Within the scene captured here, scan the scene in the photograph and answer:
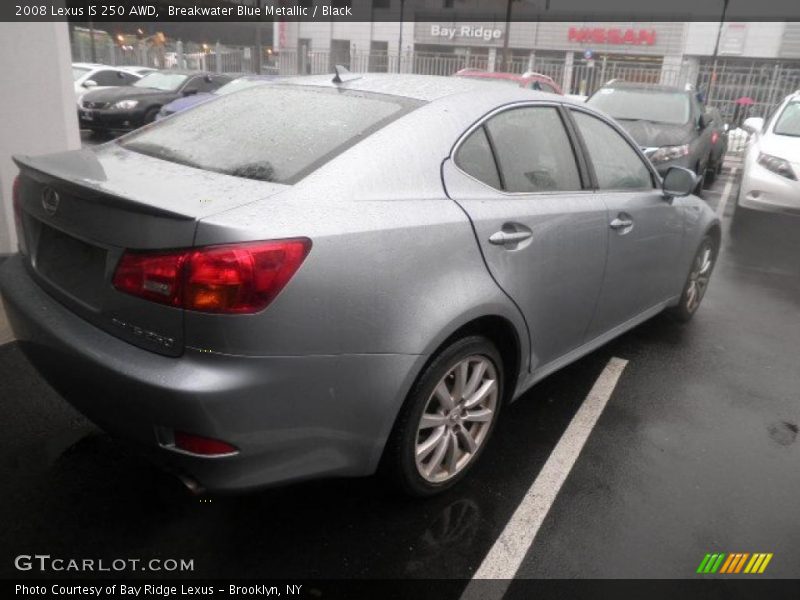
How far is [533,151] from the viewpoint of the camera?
282cm

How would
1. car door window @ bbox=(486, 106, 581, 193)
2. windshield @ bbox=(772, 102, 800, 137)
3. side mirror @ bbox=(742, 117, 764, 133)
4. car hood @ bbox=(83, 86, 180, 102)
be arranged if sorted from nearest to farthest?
car door window @ bbox=(486, 106, 581, 193), windshield @ bbox=(772, 102, 800, 137), side mirror @ bbox=(742, 117, 764, 133), car hood @ bbox=(83, 86, 180, 102)

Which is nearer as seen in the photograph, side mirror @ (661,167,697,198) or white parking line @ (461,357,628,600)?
white parking line @ (461,357,628,600)

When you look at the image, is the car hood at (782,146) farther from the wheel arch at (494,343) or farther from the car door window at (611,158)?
the wheel arch at (494,343)

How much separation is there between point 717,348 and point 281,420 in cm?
342

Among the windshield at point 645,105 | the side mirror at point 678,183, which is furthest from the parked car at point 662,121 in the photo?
the side mirror at point 678,183

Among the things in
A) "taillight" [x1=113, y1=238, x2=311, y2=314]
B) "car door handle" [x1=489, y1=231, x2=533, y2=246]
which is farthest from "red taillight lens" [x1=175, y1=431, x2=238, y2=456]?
"car door handle" [x1=489, y1=231, x2=533, y2=246]

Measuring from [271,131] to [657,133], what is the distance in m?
7.22

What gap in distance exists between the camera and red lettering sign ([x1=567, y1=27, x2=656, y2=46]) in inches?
1356

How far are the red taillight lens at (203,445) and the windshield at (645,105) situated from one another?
27.6 ft

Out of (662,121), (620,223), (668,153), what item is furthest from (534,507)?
(662,121)

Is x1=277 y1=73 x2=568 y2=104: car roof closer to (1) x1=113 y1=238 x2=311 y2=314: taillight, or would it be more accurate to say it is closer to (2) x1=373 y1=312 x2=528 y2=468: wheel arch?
(2) x1=373 y1=312 x2=528 y2=468: wheel arch

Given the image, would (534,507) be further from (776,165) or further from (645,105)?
(645,105)

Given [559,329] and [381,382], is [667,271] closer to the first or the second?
[559,329]

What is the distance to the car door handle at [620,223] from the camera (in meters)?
3.11
